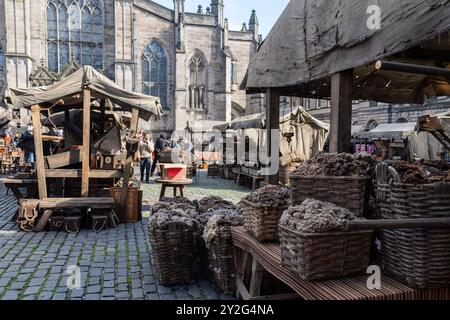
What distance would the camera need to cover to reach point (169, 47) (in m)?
33.7

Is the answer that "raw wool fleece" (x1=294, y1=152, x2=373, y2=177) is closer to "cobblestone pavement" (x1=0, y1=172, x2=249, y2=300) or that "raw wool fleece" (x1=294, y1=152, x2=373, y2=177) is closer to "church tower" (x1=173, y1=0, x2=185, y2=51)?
"cobblestone pavement" (x1=0, y1=172, x2=249, y2=300)

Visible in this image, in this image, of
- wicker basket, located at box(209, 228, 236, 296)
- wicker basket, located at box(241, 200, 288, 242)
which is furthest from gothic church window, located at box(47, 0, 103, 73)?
wicker basket, located at box(241, 200, 288, 242)

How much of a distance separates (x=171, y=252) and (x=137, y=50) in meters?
31.2

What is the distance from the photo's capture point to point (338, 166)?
274cm

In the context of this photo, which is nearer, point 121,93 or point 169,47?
point 121,93

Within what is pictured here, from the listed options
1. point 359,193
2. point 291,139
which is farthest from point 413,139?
point 359,193

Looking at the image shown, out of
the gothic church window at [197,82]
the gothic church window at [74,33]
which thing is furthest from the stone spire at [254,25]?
the gothic church window at [74,33]

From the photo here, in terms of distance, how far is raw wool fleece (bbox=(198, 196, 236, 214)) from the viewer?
18.2ft

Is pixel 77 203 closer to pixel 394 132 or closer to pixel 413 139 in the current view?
pixel 413 139

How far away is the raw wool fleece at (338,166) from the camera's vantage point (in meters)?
2.71

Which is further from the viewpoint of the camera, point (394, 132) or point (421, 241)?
point (394, 132)
